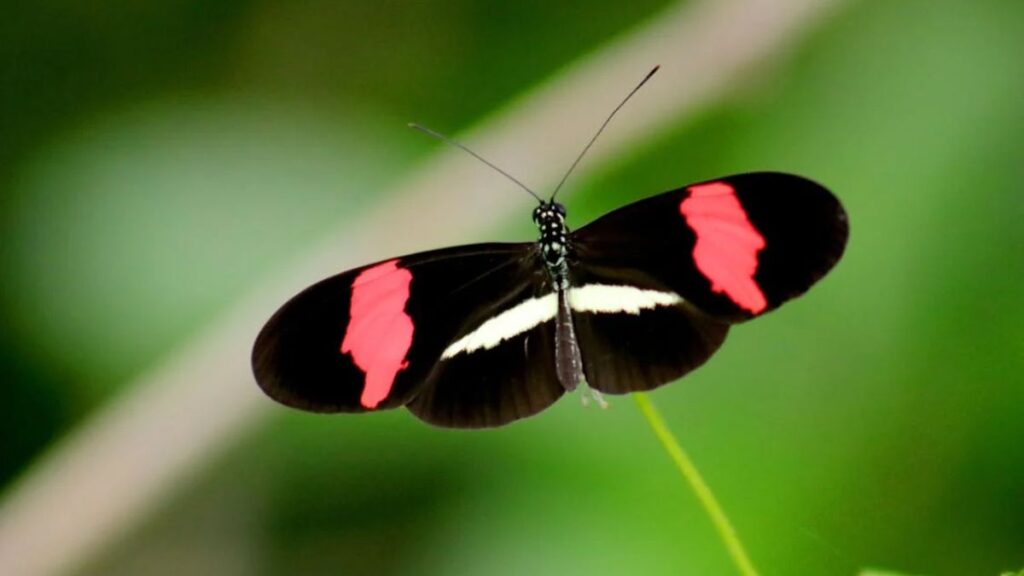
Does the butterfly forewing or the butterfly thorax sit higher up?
the butterfly thorax

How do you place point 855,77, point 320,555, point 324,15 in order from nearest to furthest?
point 855,77
point 320,555
point 324,15

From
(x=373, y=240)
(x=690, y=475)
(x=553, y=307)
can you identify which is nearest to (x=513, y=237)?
(x=373, y=240)

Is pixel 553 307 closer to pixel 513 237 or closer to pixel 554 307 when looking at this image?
pixel 554 307

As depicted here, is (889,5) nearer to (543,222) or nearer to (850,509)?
(850,509)

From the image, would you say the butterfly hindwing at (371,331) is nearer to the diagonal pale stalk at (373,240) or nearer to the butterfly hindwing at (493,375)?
the butterfly hindwing at (493,375)

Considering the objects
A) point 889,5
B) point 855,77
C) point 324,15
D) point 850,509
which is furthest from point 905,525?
point 324,15

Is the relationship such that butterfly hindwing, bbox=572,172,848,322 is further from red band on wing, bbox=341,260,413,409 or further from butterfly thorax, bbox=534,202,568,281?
red band on wing, bbox=341,260,413,409

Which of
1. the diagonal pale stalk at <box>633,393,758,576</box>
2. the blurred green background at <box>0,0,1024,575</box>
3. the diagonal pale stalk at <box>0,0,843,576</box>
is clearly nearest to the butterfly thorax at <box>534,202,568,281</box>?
the diagonal pale stalk at <box>633,393,758,576</box>
